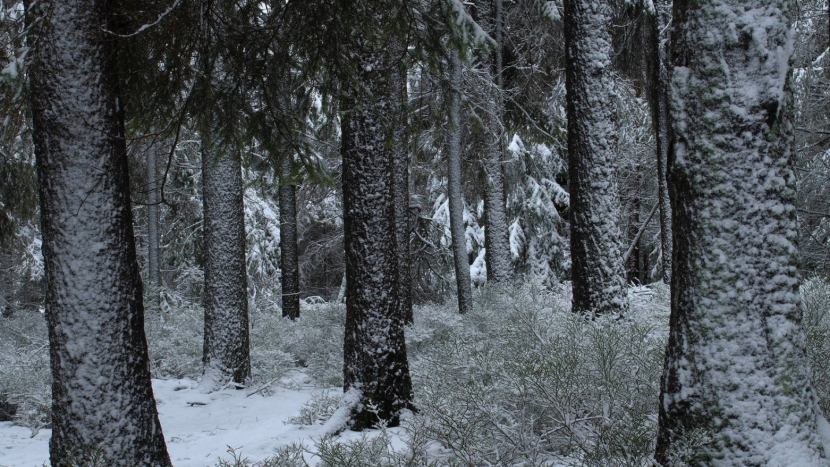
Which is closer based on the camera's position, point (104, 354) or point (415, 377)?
point (104, 354)

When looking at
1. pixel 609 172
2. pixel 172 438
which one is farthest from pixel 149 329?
pixel 609 172

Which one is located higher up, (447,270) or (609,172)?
(609,172)

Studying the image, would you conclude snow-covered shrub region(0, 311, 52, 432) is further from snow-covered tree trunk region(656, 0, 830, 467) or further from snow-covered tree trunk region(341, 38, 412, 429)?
snow-covered tree trunk region(656, 0, 830, 467)

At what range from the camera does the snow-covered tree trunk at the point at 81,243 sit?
12.3 ft

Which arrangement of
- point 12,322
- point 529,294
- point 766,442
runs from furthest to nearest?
1. point 12,322
2. point 529,294
3. point 766,442

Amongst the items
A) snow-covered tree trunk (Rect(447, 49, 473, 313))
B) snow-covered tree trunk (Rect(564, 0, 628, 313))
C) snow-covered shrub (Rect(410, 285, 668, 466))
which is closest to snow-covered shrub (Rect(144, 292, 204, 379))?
snow-covered tree trunk (Rect(447, 49, 473, 313))

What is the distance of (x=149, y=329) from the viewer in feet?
34.7

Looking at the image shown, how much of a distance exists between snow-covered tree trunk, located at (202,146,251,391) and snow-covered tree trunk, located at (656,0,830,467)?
625 cm

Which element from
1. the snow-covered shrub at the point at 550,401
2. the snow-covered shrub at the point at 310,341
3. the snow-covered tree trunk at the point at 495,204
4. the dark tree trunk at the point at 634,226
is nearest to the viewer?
the snow-covered shrub at the point at 550,401

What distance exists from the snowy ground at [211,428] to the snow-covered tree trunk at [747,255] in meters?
3.03

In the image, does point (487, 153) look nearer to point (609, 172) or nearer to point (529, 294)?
point (529, 294)

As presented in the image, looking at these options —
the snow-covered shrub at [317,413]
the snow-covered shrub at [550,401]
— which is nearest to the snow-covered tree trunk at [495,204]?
the snow-covered shrub at [317,413]

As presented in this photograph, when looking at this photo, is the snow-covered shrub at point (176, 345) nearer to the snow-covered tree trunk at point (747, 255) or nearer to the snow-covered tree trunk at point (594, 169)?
the snow-covered tree trunk at point (594, 169)

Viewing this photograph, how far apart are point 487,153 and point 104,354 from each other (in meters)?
9.06
